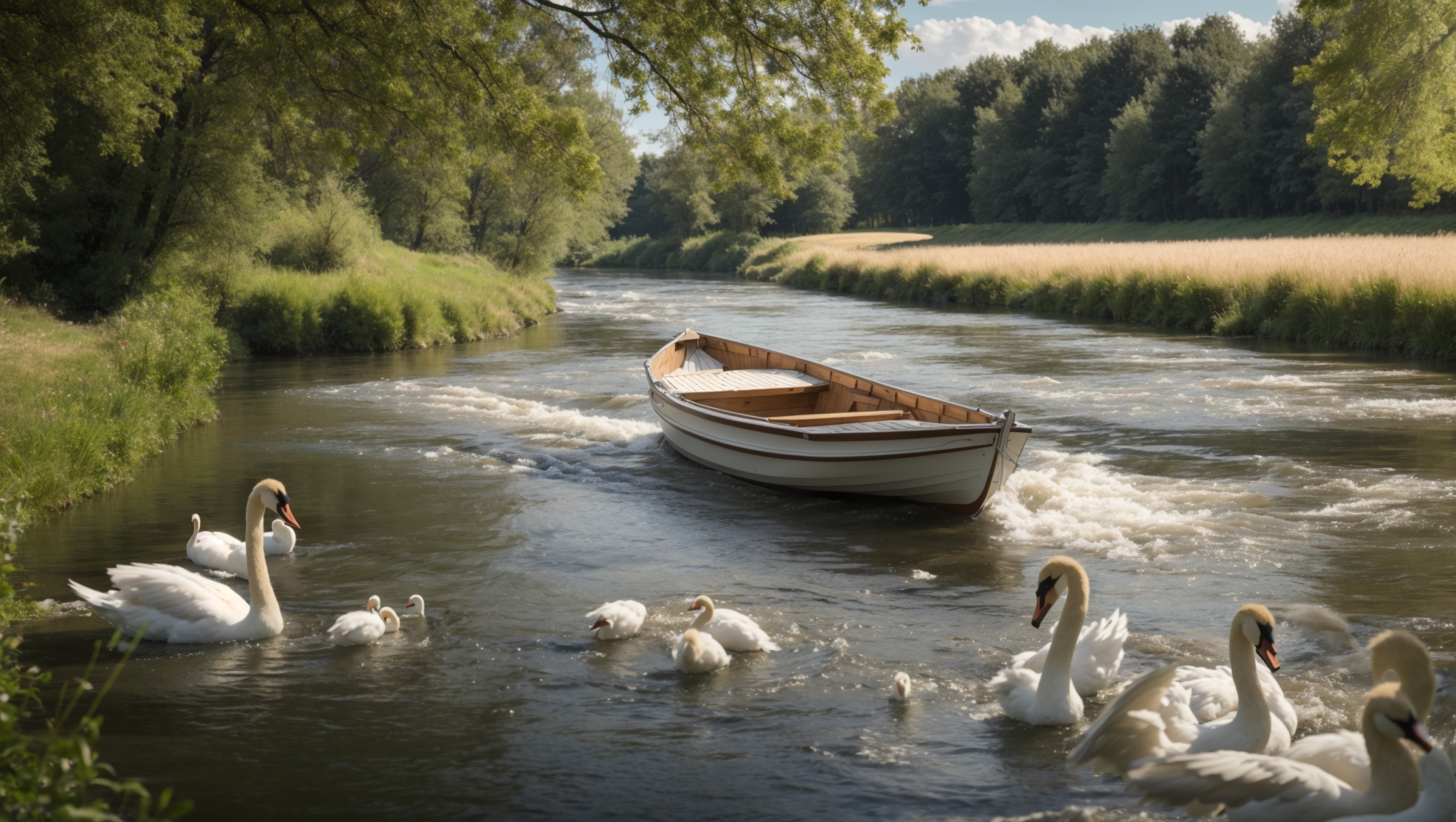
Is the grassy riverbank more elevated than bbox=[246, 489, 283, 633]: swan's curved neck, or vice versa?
the grassy riverbank

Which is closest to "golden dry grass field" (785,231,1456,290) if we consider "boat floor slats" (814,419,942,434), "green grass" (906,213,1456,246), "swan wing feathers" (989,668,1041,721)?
"green grass" (906,213,1456,246)

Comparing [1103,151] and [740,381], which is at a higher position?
[1103,151]

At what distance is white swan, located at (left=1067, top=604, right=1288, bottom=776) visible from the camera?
494 cm

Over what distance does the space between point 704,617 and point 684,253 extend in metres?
71.7

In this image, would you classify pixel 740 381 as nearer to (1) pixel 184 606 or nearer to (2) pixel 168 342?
(2) pixel 168 342

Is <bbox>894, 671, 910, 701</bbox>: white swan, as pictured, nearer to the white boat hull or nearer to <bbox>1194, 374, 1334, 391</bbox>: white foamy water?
the white boat hull

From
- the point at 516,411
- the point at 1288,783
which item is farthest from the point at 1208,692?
the point at 516,411

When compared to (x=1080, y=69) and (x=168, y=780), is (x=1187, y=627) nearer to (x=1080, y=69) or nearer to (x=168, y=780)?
(x=168, y=780)

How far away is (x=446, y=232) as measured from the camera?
A: 38.9 m

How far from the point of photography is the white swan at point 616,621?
735cm

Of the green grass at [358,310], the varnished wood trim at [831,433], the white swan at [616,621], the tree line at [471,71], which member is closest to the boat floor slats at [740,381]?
the varnished wood trim at [831,433]

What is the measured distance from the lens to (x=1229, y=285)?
27516 millimetres

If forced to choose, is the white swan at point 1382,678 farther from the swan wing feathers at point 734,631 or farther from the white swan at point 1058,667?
the swan wing feathers at point 734,631

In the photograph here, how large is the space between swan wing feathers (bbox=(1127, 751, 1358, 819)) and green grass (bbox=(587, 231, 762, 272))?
65540mm
